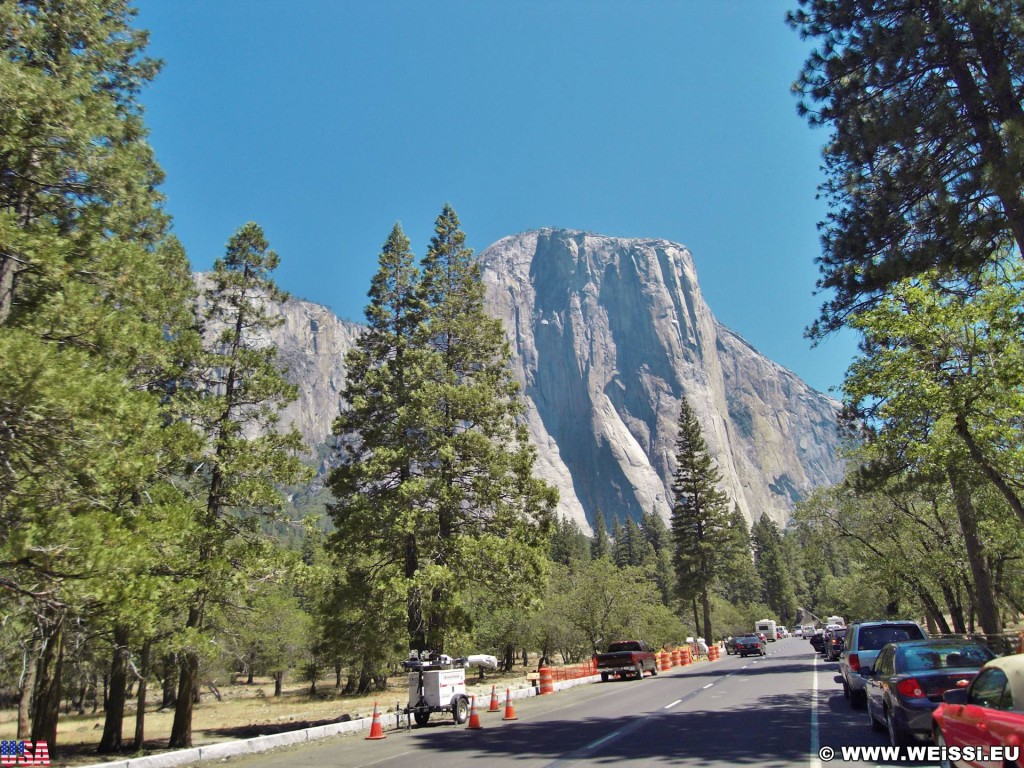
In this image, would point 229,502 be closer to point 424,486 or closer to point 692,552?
point 424,486

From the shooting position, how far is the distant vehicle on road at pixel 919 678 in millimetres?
8547

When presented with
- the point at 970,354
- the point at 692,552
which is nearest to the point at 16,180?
the point at 970,354

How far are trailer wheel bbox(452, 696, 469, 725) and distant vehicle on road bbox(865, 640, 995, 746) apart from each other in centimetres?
1018

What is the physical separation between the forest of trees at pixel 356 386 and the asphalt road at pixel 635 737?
4.22 metres

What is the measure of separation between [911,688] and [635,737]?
4949 millimetres

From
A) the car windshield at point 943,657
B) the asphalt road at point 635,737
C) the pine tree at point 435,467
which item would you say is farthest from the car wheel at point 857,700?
the pine tree at point 435,467

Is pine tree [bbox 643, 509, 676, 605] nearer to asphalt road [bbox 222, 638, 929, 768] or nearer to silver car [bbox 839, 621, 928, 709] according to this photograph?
asphalt road [bbox 222, 638, 929, 768]

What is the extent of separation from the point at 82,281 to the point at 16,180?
5.70 feet

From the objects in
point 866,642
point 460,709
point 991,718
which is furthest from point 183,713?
point 991,718

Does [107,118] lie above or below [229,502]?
above

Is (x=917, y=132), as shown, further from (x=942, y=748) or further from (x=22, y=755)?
(x=22, y=755)

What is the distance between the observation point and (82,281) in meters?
10.8

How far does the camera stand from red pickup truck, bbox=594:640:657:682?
104 feet

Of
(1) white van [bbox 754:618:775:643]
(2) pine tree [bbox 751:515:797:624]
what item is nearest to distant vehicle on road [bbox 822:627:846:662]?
(1) white van [bbox 754:618:775:643]
